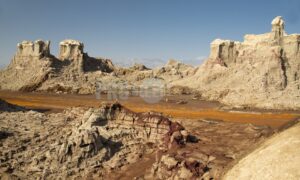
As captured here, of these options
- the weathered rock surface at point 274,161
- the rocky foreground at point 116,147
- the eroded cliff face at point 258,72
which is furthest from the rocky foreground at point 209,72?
the weathered rock surface at point 274,161

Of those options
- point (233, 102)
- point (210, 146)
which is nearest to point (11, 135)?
point (210, 146)

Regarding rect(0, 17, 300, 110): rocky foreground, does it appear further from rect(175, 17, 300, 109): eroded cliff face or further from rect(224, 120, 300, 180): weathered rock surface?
rect(224, 120, 300, 180): weathered rock surface

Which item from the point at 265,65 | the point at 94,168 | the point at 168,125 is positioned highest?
the point at 265,65

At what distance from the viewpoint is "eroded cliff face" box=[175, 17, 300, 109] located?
4678 cm

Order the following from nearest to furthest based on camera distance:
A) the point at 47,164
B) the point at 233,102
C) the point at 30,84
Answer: the point at 47,164 < the point at 233,102 < the point at 30,84

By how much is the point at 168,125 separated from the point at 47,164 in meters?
6.71

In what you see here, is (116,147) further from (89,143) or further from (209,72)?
(209,72)

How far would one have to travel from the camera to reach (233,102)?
160 feet

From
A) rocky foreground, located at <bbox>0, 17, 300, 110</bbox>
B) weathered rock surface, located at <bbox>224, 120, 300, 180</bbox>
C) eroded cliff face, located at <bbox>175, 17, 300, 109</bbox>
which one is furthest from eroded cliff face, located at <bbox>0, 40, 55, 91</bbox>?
weathered rock surface, located at <bbox>224, 120, 300, 180</bbox>

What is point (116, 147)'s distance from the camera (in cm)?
1864

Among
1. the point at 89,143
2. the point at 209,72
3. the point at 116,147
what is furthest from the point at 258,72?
the point at 89,143

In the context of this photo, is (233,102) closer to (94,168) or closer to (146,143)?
(146,143)

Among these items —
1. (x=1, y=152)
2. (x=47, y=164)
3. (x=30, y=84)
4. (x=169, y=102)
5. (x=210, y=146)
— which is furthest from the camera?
(x=30, y=84)

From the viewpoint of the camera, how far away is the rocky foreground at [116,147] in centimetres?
1529
